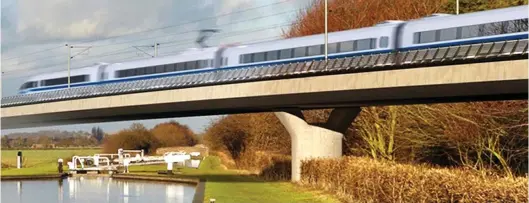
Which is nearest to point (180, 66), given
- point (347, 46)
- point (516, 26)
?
point (347, 46)

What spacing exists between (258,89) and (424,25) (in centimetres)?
889

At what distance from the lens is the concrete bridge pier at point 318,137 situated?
3988 centimetres

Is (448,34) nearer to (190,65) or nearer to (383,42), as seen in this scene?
(383,42)

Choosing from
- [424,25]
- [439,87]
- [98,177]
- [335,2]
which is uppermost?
[335,2]

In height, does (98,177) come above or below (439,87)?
below

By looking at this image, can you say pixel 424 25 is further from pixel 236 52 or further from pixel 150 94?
pixel 150 94

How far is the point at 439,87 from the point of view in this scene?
29797mm

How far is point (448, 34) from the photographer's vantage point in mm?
31141

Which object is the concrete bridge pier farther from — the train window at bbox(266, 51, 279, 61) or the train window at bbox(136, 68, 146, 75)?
the train window at bbox(136, 68, 146, 75)

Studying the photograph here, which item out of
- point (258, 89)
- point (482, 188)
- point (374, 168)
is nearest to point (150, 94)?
point (258, 89)

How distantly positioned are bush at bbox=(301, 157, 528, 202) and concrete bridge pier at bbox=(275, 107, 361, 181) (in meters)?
6.35

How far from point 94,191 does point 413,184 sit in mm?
20285

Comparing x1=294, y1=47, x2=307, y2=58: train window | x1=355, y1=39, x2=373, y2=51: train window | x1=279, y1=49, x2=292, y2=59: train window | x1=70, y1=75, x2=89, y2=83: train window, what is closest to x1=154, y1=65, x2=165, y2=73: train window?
x1=70, y1=75, x2=89, y2=83: train window

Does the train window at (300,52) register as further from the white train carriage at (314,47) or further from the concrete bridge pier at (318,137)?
the concrete bridge pier at (318,137)
